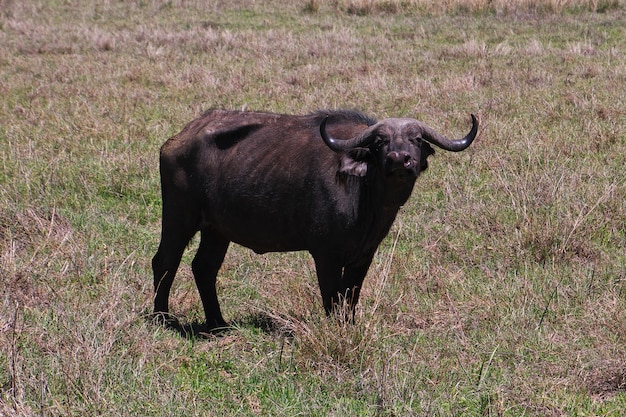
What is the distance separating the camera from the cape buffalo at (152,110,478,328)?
5504mm

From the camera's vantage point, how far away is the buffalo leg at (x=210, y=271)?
6531 millimetres

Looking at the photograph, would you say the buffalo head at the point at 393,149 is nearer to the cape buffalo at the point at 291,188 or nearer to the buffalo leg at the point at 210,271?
the cape buffalo at the point at 291,188

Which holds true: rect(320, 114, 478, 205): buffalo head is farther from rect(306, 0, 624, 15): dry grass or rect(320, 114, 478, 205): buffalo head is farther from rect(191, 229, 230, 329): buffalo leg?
rect(306, 0, 624, 15): dry grass

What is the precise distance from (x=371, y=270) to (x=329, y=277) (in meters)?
1.23

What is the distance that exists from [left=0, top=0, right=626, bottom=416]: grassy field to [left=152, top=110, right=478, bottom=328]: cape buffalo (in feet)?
1.18

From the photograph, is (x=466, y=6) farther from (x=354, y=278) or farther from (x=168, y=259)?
(x=354, y=278)

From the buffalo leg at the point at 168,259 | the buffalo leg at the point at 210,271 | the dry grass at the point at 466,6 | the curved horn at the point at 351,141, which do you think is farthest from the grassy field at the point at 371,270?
the dry grass at the point at 466,6

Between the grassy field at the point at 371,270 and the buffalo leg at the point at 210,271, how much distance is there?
0.88ft

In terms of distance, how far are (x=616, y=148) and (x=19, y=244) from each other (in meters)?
6.28

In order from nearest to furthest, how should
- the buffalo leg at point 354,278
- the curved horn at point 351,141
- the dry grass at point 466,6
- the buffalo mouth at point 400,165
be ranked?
the buffalo mouth at point 400,165 < the curved horn at point 351,141 < the buffalo leg at point 354,278 < the dry grass at point 466,6

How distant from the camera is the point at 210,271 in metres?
6.61

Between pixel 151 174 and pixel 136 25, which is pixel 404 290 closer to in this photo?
pixel 151 174

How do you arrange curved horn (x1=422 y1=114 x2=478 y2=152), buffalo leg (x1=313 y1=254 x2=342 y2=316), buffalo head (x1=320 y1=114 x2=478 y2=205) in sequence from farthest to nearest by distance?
1. buffalo leg (x1=313 y1=254 x2=342 y2=316)
2. curved horn (x1=422 y1=114 x2=478 y2=152)
3. buffalo head (x1=320 y1=114 x2=478 y2=205)

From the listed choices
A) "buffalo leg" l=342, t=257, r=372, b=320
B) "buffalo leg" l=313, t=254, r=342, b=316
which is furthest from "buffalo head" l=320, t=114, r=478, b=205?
"buffalo leg" l=342, t=257, r=372, b=320
